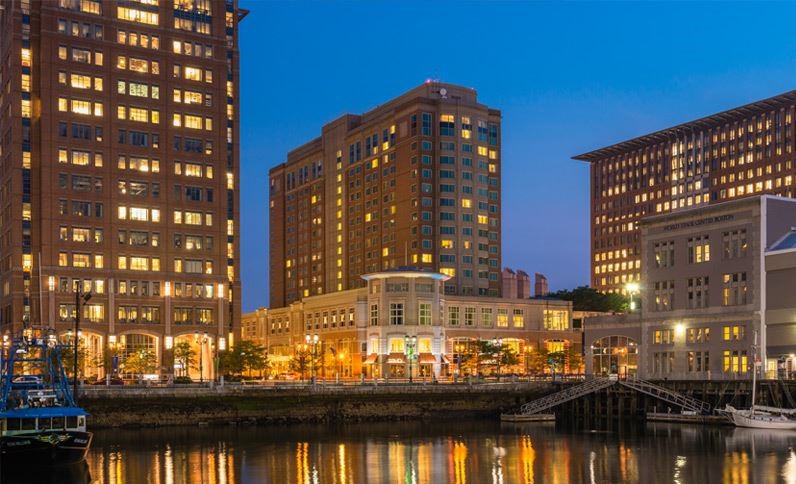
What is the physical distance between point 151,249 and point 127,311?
35.2 feet

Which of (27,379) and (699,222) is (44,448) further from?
(699,222)

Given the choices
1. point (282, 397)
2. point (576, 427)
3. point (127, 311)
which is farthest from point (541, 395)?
point (127, 311)

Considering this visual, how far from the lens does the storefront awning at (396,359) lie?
16325cm

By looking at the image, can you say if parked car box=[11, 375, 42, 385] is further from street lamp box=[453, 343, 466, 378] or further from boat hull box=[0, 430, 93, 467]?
street lamp box=[453, 343, 466, 378]

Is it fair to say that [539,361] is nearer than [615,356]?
No

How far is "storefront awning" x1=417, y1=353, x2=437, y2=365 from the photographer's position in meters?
164

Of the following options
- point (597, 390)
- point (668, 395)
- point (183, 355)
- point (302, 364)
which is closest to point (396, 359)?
point (302, 364)

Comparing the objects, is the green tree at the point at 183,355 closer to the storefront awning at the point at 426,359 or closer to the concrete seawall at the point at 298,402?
the storefront awning at the point at 426,359

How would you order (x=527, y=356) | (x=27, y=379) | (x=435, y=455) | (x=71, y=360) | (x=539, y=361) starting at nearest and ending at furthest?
(x=435, y=455), (x=27, y=379), (x=71, y=360), (x=539, y=361), (x=527, y=356)

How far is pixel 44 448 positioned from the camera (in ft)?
243

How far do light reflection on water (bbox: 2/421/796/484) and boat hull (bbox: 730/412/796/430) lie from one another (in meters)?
2.95

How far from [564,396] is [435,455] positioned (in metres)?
41.7

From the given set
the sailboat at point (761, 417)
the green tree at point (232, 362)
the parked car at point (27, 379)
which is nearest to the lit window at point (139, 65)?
the green tree at point (232, 362)

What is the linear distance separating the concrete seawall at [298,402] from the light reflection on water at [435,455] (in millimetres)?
4432
